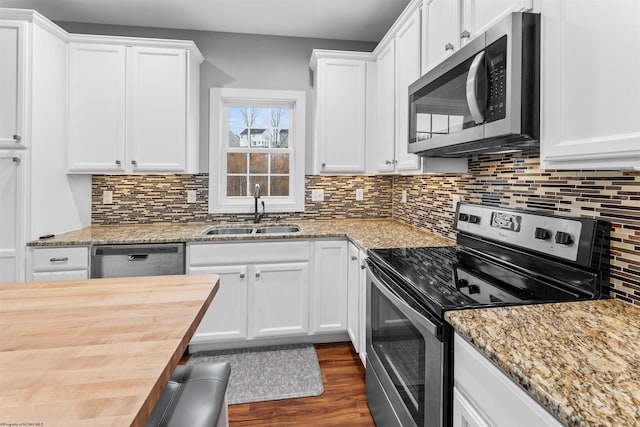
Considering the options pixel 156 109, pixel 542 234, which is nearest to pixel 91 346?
pixel 542 234

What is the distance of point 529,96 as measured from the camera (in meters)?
1.11

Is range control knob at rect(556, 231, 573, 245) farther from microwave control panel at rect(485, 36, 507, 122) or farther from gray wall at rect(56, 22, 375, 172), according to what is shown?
gray wall at rect(56, 22, 375, 172)

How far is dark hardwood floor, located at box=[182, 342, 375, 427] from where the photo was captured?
181 cm

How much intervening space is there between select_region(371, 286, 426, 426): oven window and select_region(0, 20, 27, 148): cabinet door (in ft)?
7.89

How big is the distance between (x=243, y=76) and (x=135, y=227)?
1580mm

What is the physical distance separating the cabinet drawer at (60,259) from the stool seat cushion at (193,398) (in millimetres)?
1532

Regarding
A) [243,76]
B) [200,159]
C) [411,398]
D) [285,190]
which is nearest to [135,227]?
[200,159]

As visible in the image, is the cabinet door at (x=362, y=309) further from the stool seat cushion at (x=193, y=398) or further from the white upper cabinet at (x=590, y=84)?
the white upper cabinet at (x=590, y=84)

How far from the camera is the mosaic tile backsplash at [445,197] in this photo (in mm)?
1112

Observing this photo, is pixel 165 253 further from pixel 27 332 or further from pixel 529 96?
pixel 529 96

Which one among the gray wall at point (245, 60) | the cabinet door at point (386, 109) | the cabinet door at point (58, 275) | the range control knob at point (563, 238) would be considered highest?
the gray wall at point (245, 60)

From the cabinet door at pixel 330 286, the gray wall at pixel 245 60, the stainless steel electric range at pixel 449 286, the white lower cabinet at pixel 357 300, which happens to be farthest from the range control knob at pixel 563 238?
the gray wall at pixel 245 60

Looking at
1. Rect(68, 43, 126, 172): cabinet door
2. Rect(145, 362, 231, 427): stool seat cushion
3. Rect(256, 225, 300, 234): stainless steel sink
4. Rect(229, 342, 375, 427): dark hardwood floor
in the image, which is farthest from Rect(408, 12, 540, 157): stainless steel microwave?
Rect(68, 43, 126, 172): cabinet door

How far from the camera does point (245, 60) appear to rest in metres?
3.01
